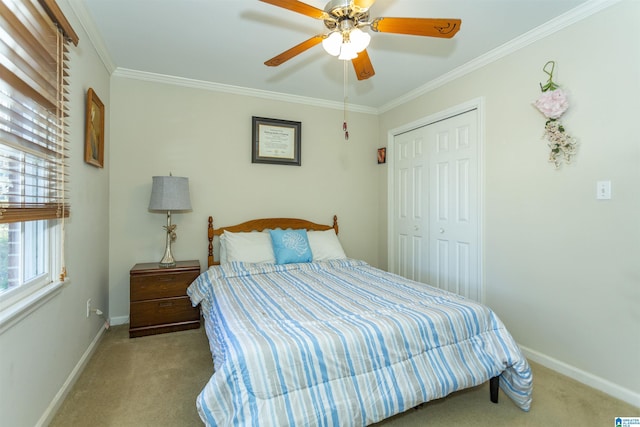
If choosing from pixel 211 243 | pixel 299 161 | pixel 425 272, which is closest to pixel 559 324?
pixel 425 272

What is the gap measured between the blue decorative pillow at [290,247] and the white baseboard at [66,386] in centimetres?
158

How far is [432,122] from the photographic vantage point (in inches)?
126

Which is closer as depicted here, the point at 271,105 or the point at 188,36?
the point at 188,36

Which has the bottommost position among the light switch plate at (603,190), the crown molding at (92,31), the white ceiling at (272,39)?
the light switch plate at (603,190)

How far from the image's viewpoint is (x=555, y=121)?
7.09 feet

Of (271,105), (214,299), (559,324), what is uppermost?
(271,105)

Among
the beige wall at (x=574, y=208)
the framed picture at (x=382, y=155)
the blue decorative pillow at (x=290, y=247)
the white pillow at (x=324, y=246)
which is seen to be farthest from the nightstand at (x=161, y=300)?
the beige wall at (x=574, y=208)

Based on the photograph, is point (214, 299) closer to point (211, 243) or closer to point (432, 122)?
point (211, 243)

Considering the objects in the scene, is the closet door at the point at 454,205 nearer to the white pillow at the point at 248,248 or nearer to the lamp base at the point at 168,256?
the white pillow at the point at 248,248

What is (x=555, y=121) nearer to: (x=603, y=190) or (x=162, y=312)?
(x=603, y=190)

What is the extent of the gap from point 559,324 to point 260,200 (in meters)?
2.88

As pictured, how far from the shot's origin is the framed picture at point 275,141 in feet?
11.1

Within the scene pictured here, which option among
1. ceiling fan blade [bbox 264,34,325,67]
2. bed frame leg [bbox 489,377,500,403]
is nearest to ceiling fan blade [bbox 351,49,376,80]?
ceiling fan blade [bbox 264,34,325,67]

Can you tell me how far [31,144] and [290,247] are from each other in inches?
79.5
